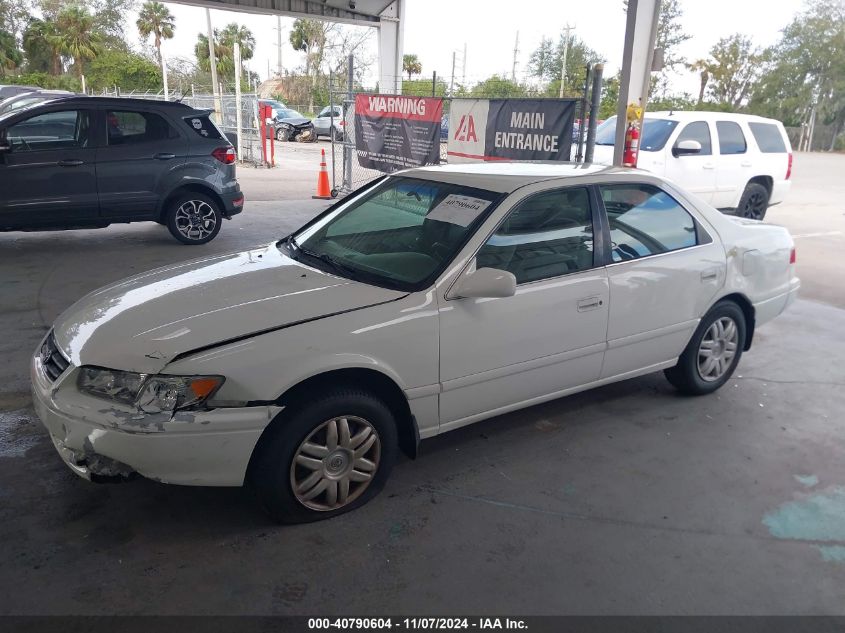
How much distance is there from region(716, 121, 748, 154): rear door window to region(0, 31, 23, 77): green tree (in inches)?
1923

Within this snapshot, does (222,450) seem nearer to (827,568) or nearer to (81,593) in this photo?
(81,593)

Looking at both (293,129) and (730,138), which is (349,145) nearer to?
(730,138)

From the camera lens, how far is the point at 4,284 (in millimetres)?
6625

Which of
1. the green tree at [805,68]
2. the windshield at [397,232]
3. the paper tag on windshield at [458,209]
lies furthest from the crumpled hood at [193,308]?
the green tree at [805,68]

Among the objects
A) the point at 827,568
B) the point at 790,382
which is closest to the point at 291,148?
the point at 790,382

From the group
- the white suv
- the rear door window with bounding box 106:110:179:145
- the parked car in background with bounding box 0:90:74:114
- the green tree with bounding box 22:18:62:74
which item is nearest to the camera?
the rear door window with bounding box 106:110:179:145

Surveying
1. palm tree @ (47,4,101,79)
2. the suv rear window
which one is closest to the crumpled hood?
the suv rear window

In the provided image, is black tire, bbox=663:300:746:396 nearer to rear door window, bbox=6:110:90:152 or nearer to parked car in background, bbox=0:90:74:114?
rear door window, bbox=6:110:90:152

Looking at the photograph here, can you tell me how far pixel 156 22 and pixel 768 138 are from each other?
2094 inches

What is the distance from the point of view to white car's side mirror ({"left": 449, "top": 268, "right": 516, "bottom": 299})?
9.96 feet

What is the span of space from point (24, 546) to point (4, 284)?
4.83m

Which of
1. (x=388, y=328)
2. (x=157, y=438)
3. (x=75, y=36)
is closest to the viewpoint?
(x=157, y=438)

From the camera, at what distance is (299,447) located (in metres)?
2.80

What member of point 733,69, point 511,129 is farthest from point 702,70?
point 511,129
